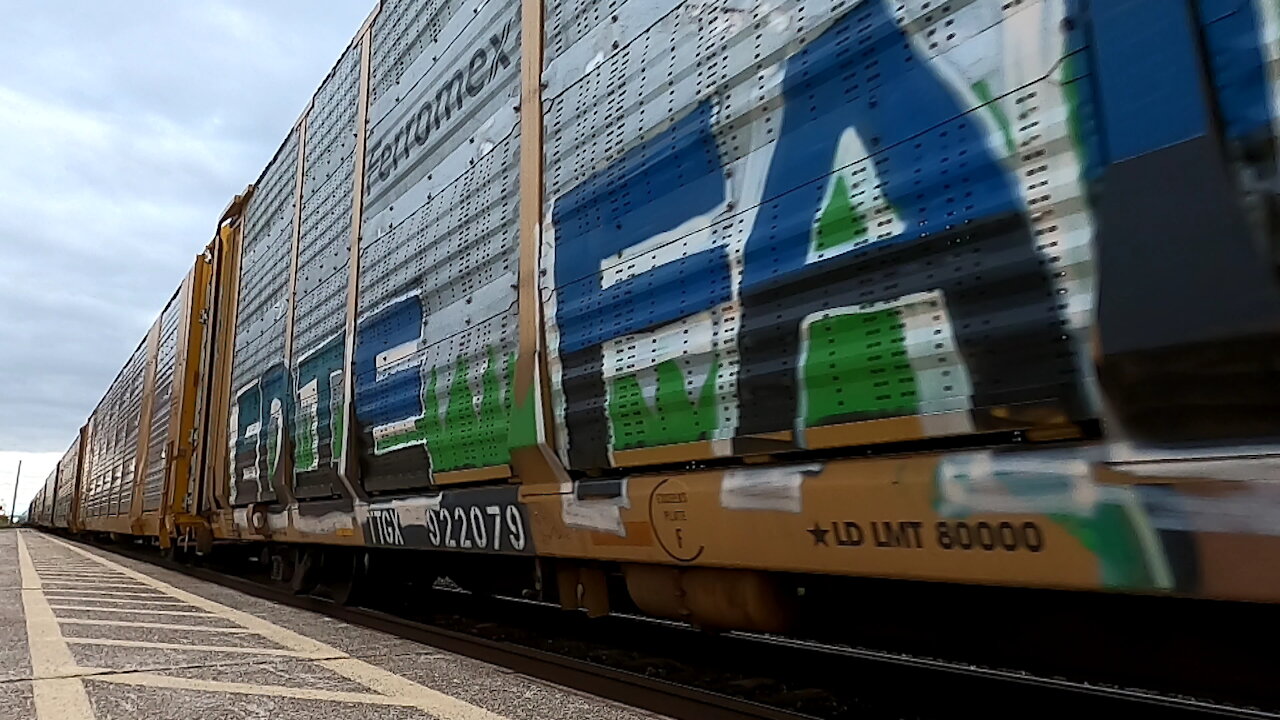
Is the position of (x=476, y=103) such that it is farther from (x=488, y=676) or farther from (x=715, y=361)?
(x=488, y=676)

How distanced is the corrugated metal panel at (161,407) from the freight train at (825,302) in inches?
290

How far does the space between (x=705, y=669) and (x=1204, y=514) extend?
2542 mm

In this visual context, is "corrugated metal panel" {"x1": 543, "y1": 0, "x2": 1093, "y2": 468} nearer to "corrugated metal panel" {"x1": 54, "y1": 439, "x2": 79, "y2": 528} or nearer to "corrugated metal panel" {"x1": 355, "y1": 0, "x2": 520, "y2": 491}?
"corrugated metal panel" {"x1": 355, "y1": 0, "x2": 520, "y2": 491}

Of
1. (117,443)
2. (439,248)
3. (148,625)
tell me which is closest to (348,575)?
(148,625)

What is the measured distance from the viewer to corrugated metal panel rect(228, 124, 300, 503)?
6688 mm

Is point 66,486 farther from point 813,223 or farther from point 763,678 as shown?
point 813,223

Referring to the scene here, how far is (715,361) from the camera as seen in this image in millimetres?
2557

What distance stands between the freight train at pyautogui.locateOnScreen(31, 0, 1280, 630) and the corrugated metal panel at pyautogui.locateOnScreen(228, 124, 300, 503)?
82.2 inches

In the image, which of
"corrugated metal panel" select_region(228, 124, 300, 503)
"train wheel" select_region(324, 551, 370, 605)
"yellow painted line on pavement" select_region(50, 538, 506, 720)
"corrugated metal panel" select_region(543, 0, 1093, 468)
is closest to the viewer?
"corrugated metal panel" select_region(543, 0, 1093, 468)

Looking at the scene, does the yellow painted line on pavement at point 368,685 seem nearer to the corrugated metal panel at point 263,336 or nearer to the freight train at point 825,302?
the freight train at point 825,302

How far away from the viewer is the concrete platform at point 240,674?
2719mm

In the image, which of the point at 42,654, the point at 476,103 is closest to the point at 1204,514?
the point at 476,103

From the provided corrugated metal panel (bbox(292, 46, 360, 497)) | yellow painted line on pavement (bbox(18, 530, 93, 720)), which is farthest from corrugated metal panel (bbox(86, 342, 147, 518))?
yellow painted line on pavement (bbox(18, 530, 93, 720))

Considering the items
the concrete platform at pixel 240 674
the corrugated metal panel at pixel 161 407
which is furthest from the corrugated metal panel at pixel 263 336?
the corrugated metal panel at pixel 161 407
